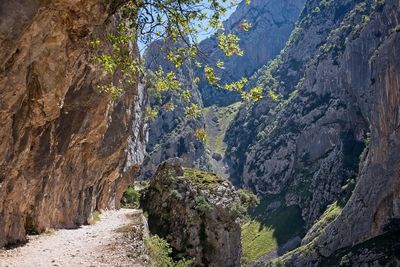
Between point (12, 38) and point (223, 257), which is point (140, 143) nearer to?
point (223, 257)

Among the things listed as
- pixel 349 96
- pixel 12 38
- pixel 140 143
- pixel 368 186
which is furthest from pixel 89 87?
pixel 349 96

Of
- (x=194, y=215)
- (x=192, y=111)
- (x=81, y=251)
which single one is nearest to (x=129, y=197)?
(x=194, y=215)

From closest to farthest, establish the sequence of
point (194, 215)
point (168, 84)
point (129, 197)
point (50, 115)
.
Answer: point (168, 84), point (50, 115), point (194, 215), point (129, 197)

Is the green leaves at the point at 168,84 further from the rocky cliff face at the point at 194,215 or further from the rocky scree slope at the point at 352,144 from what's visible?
the rocky scree slope at the point at 352,144

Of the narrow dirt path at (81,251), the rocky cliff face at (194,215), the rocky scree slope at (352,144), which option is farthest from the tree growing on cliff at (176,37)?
the rocky scree slope at (352,144)

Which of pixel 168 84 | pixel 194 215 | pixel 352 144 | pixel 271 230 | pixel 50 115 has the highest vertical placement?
pixel 352 144

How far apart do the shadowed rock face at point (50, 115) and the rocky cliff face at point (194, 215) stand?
238 inches

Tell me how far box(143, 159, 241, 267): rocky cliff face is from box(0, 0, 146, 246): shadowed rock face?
19.9ft

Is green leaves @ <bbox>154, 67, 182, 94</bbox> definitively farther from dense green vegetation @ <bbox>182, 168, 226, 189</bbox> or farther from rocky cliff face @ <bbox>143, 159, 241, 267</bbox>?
dense green vegetation @ <bbox>182, 168, 226, 189</bbox>

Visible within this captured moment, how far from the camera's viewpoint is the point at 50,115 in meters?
19.6

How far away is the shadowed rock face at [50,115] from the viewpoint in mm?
13102

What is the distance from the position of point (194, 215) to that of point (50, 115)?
20611mm

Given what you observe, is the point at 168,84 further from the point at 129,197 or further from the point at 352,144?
the point at 352,144

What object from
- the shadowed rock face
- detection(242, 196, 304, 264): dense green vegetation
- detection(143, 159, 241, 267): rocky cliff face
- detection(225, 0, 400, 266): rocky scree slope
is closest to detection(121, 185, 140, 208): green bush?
detection(143, 159, 241, 267): rocky cliff face
